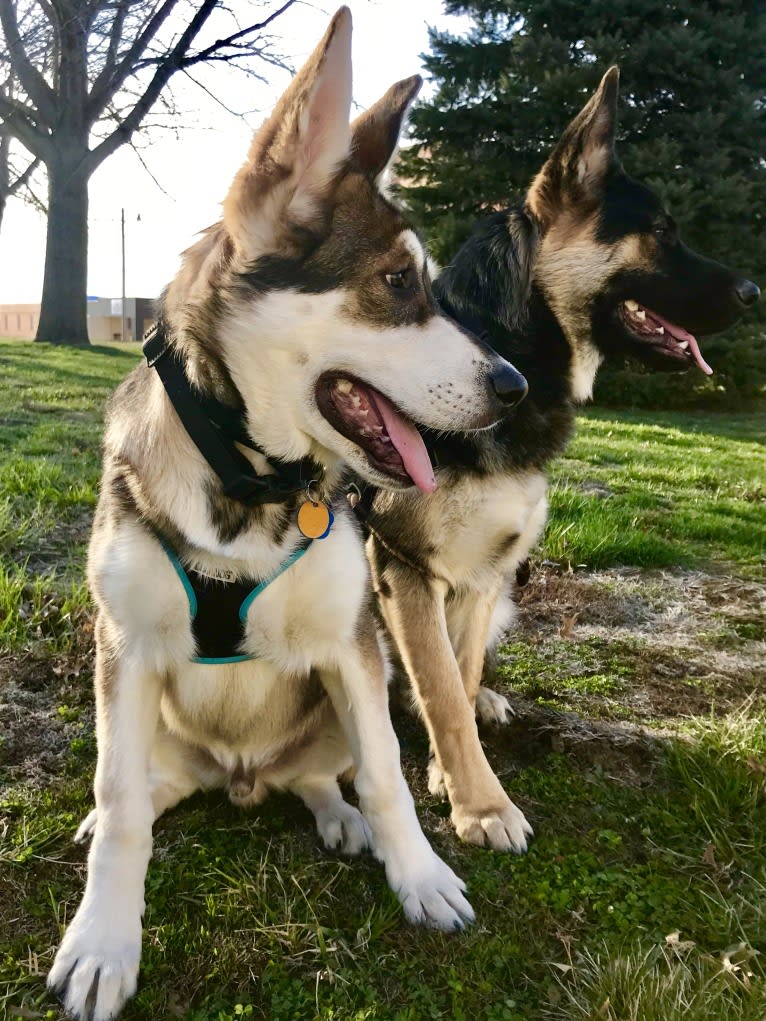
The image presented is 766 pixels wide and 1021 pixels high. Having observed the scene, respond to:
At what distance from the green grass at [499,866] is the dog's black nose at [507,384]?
1.26 m

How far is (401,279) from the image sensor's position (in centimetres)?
205

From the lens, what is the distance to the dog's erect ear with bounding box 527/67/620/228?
300 centimetres

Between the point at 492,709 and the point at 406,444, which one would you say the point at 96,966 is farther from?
the point at 492,709

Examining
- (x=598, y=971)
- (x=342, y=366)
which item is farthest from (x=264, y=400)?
(x=598, y=971)

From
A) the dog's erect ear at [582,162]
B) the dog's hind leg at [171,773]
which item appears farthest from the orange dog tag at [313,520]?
the dog's erect ear at [582,162]

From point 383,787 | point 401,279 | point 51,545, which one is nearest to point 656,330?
point 401,279

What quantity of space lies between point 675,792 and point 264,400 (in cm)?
170

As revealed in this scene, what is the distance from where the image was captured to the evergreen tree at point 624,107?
13305 mm

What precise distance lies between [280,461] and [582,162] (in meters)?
1.82

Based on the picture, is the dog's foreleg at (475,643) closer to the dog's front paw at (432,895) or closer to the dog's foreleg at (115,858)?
the dog's front paw at (432,895)

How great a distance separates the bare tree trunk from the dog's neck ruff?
17273 millimetres

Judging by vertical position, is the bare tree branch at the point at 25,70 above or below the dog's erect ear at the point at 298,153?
above

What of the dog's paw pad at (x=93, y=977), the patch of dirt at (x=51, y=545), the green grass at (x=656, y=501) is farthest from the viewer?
the green grass at (x=656, y=501)

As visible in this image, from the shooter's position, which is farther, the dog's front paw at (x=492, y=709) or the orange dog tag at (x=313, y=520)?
the dog's front paw at (x=492, y=709)
